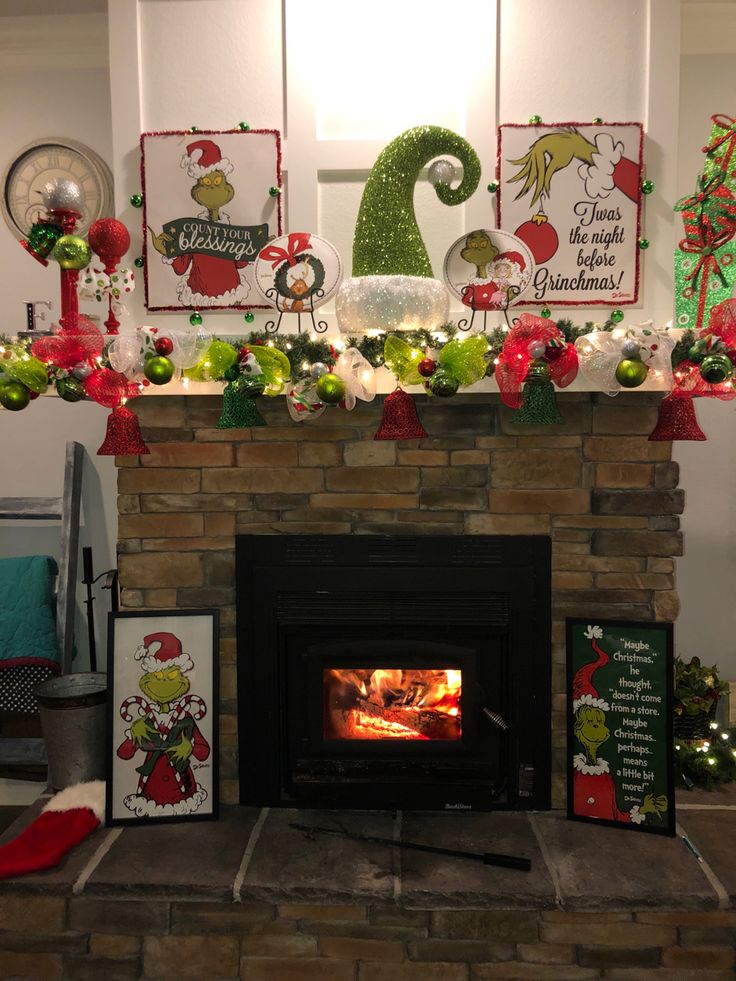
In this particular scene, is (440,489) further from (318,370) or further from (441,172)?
(441,172)

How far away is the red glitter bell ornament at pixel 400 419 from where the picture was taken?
1856 millimetres

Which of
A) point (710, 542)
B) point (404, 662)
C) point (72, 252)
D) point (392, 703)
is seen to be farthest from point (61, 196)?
point (710, 542)

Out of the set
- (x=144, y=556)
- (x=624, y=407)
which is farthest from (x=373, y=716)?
(x=624, y=407)

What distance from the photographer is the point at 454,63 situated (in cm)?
205

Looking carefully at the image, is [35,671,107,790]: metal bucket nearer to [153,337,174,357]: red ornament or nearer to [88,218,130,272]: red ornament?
[153,337,174,357]: red ornament

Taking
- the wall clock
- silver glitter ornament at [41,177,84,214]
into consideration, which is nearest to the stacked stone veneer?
silver glitter ornament at [41,177,84,214]

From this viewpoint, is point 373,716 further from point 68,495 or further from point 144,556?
point 68,495

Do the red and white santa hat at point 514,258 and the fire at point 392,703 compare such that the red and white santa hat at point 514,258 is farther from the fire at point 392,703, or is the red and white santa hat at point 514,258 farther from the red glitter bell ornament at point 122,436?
the fire at point 392,703

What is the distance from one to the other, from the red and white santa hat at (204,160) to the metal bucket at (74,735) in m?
1.57

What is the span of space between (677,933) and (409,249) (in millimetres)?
1861

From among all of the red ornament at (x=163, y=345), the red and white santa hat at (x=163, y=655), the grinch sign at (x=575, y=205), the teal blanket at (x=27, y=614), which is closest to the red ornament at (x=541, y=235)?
the grinch sign at (x=575, y=205)

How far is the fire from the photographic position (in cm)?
220

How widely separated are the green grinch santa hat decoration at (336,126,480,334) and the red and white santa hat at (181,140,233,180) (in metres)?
0.44

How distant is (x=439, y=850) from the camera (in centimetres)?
197
